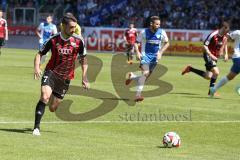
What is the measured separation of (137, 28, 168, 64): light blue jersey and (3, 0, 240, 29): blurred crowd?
3292 cm

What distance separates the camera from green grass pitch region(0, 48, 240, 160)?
10805 millimetres

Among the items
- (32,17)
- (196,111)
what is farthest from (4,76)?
(32,17)

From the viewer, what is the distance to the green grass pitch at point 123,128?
10.8m

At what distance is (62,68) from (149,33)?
700 cm

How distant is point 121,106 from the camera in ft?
60.3

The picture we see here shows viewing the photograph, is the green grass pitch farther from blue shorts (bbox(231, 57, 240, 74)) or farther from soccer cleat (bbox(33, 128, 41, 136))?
blue shorts (bbox(231, 57, 240, 74))

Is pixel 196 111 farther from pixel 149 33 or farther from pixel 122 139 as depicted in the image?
pixel 122 139

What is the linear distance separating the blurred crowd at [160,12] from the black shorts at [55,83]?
131 ft

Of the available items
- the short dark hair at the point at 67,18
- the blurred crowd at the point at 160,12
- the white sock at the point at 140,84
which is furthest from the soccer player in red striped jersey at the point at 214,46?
the blurred crowd at the point at 160,12

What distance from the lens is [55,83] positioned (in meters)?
13.3

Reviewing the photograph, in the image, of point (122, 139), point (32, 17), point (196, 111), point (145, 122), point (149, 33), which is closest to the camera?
point (122, 139)

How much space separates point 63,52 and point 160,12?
45.0m

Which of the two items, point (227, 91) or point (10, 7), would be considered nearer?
point (227, 91)

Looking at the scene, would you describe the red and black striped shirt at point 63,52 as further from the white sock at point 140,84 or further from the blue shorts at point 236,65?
the blue shorts at point 236,65
